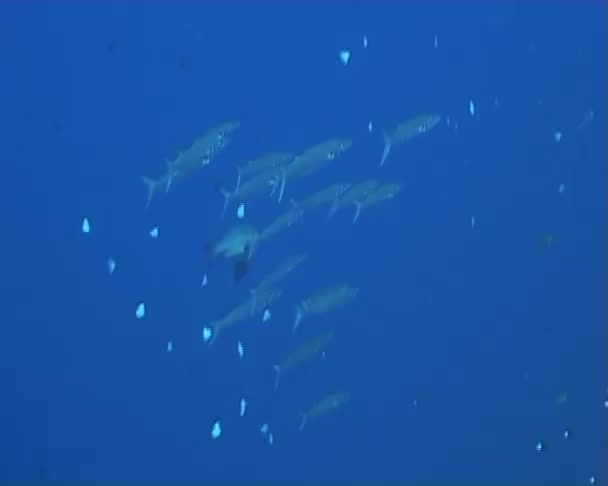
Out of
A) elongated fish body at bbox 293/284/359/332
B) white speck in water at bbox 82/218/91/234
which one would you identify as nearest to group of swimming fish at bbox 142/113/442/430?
elongated fish body at bbox 293/284/359/332

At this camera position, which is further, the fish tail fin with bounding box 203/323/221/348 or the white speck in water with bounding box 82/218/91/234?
the white speck in water with bounding box 82/218/91/234

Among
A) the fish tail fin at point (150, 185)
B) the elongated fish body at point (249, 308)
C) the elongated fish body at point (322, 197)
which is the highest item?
the fish tail fin at point (150, 185)

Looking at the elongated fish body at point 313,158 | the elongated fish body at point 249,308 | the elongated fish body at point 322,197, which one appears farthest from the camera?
the elongated fish body at point 322,197

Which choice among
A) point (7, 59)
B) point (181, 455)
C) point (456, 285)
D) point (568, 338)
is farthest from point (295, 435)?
point (7, 59)

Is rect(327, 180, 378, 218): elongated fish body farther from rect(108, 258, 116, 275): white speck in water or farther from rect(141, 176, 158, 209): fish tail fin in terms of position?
rect(108, 258, 116, 275): white speck in water

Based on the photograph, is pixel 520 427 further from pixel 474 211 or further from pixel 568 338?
pixel 474 211

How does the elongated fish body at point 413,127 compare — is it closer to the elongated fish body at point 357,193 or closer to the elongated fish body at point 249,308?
the elongated fish body at point 357,193

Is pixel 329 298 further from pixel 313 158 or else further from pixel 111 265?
pixel 111 265

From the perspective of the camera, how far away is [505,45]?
988cm

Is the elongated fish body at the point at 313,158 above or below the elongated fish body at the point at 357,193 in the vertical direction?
above

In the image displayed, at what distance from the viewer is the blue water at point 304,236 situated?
7.69 meters

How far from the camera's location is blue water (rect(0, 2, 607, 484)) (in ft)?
25.2

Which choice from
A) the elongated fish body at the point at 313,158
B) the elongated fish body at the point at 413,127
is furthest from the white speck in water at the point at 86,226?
the elongated fish body at the point at 413,127

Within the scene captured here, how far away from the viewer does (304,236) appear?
918cm
